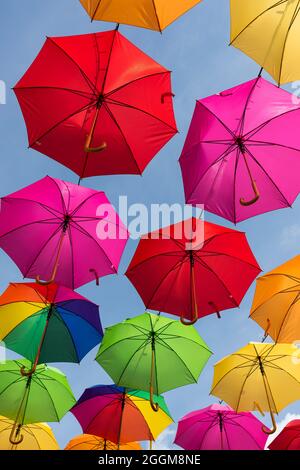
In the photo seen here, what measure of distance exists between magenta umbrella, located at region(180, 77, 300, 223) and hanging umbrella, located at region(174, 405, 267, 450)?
5.81 meters

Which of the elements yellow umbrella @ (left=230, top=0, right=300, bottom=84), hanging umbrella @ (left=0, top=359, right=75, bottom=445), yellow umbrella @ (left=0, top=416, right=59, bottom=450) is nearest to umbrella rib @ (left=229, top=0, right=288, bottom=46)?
yellow umbrella @ (left=230, top=0, right=300, bottom=84)

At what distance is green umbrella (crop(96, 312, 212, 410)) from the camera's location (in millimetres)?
9648

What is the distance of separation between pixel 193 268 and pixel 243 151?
8.04 ft

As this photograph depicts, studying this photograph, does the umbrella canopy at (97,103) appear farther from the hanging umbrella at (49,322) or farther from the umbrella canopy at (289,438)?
the umbrella canopy at (289,438)

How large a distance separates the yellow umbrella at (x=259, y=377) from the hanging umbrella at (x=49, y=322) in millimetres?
3009

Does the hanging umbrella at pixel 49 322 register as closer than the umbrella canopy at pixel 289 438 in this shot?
Yes

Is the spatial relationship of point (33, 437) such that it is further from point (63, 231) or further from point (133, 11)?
point (133, 11)

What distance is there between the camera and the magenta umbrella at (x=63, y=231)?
27.1 feet

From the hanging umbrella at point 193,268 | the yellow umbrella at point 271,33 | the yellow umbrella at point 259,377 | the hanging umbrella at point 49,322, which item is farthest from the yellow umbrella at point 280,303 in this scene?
the yellow umbrella at point 271,33

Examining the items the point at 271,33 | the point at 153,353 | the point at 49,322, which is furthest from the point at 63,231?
the point at 271,33

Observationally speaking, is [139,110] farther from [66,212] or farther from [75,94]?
[66,212]

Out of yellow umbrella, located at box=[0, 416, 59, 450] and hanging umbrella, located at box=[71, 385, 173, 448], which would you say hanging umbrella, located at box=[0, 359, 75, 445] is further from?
yellow umbrella, located at box=[0, 416, 59, 450]

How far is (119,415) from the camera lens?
442 inches
